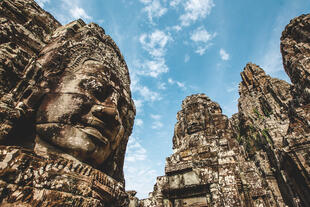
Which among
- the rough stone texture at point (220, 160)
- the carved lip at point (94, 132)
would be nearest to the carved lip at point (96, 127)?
the carved lip at point (94, 132)

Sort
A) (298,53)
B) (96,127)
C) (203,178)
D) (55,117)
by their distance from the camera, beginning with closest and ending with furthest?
(55,117)
(96,127)
(203,178)
(298,53)

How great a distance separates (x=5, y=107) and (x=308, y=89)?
800 inches

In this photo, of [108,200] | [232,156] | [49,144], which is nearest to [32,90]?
[49,144]

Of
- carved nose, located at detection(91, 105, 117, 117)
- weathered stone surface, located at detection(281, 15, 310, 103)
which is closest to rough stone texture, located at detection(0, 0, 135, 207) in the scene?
carved nose, located at detection(91, 105, 117, 117)

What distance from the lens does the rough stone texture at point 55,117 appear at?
1.43 meters

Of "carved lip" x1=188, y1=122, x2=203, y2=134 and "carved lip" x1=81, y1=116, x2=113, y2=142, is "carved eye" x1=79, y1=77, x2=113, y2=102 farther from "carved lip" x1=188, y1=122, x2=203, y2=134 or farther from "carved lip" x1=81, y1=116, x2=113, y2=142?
"carved lip" x1=188, y1=122, x2=203, y2=134

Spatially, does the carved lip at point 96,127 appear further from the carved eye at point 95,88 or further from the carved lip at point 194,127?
the carved lip at point 194,127

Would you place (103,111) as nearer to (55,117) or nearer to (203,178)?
(55,117)

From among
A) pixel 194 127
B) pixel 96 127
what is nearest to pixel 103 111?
pixel 96 127

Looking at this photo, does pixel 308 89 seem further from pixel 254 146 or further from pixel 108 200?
pixel 254 146

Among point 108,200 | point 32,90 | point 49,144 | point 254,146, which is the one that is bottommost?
point 108,200

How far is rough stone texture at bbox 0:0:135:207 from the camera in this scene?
143 cm

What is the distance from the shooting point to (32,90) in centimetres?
184

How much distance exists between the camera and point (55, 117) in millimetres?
1762
